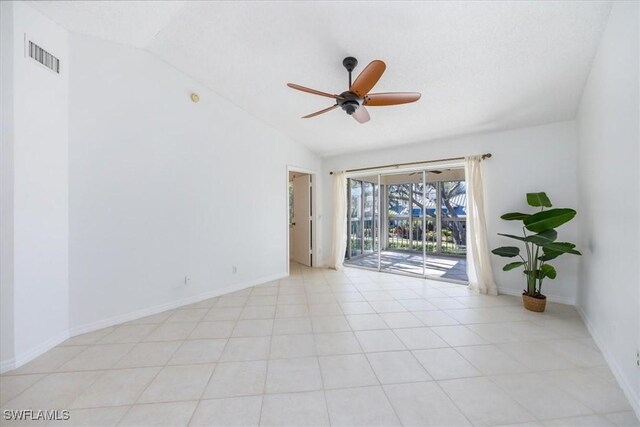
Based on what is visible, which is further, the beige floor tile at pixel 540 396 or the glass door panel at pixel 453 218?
the glass door panel at pixel 453 218

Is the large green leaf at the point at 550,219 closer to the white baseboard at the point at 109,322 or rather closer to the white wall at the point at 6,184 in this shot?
the white baseboard at the point at 109,322

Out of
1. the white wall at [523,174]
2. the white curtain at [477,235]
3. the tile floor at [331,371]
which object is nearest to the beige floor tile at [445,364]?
the tile floor at [331,371]

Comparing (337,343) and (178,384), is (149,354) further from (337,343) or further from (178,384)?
(337,343)

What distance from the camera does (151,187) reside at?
2830 millimetres

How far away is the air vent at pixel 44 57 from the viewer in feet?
6.49

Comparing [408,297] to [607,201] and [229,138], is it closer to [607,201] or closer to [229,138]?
[607,201]

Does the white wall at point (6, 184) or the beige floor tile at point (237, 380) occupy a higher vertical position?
the white wall at point (6, 184)

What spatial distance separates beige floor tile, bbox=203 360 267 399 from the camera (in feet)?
5.31

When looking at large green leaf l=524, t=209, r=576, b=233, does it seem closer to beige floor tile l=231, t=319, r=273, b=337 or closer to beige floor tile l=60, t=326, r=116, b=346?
beige floor tile l=231, t=319, r=273, b=337

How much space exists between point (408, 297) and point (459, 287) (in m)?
1.08

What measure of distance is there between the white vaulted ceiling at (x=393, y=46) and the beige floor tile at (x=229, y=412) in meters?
3.01

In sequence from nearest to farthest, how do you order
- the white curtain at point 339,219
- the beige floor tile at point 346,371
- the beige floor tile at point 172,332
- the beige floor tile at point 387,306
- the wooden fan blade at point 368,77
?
the beige floor tile at point 346,371 < the wooden fan blade at point 368,77 < the beige floor tile at point 172,332 < the beige floor tile at point 387,306 < the white curtain at point 339,219

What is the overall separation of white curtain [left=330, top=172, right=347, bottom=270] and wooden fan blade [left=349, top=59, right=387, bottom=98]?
2990 mm

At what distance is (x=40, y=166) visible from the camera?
6.68 feet
